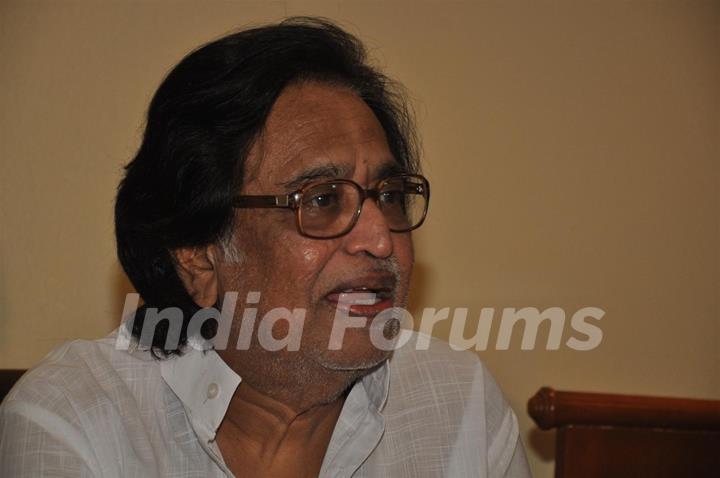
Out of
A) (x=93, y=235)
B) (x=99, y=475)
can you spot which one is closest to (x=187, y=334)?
(x=99, y=475)

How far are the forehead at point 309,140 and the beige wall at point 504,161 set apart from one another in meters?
0.57

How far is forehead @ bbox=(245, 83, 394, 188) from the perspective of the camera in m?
1.53

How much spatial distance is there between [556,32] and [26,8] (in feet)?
4.23

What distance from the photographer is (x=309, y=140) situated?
153 cm

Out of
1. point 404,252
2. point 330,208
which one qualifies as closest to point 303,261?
point 330,208

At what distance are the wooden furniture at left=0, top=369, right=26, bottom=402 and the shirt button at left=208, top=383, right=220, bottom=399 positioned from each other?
0.53 meters

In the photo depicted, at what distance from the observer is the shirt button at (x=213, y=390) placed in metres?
1.57

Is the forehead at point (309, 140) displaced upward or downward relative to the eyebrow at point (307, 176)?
upward

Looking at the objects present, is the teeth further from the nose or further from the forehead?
the forehead

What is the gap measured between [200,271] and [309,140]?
344 mm

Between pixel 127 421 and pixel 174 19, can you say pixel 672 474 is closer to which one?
pixel 127 421

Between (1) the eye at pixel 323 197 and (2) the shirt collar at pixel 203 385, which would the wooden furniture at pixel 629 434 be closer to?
(2) the shirt collar at pixel 203 385

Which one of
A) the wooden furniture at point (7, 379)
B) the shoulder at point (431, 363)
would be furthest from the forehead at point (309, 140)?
the wooden furniture at point (7, 379)

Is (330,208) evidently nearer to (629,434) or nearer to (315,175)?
(315,175)
